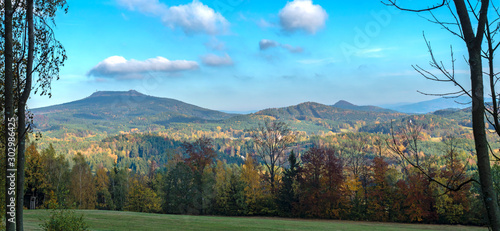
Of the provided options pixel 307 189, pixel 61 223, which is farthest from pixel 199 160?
pixel 61 223

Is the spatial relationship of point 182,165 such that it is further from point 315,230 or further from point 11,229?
point 11,229

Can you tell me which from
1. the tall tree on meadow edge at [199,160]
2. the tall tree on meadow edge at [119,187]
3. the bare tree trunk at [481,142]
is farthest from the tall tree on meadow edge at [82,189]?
the bare tree trunk at [481,142]

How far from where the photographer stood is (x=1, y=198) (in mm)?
11914

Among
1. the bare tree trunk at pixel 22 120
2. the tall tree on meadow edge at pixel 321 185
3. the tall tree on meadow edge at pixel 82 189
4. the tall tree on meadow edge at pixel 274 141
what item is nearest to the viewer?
the bare tree trunk at pixel 22 120

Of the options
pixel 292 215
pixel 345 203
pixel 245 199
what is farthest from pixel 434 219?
pixel 245 199

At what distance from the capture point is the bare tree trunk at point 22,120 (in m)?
7.72

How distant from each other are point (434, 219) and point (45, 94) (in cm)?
3353

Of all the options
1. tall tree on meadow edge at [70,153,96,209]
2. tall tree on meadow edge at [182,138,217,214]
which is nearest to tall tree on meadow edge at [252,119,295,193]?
tall tree on meadow edge at [182,138,217,214]

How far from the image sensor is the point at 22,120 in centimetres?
796

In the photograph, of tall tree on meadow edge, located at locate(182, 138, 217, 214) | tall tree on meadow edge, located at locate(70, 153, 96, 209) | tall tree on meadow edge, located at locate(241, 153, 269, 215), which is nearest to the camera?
tall tree on meadow edge, located at locate(241, 153, 269, 215)

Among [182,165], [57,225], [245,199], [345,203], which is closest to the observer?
[57,225]

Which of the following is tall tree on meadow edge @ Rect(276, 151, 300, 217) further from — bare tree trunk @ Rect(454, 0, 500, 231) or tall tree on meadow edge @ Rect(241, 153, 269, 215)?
bare tree trunk @ Rect(454, 0, 500, 231)

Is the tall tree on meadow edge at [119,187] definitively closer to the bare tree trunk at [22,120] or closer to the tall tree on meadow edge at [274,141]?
the tall tree on meadow edge at [274,141]

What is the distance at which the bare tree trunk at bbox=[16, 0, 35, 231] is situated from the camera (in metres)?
7.72
